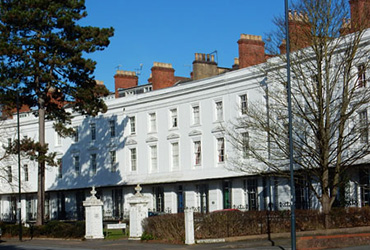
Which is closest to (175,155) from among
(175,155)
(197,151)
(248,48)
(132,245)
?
(175,155)

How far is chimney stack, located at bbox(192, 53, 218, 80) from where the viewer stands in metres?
61.7

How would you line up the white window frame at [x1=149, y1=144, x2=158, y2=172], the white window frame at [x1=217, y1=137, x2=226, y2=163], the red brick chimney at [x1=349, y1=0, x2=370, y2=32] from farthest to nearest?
the white window frame at [x1=149, y1=144, x2=158, y2=172] < the white window frame at [x1=217, y1=137, x2=226, y2=163] < the red brick chimney at [x1=349, y1=0, x2=370, y2=32]

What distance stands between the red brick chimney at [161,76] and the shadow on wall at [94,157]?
4.42 m

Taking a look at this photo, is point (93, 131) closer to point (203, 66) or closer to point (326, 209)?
point (203, 66)

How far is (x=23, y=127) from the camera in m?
75.9

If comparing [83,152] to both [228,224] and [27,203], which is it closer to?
[27,203]

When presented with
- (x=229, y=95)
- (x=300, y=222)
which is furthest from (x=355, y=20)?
(x=229, y=95)

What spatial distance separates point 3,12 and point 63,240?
1605 cm

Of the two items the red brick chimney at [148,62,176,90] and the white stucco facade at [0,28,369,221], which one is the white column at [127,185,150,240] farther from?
the red brick chimney at [148,62,176,90]

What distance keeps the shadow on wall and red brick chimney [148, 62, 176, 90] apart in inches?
174

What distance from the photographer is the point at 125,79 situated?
72750mm

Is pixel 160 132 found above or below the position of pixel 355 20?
below

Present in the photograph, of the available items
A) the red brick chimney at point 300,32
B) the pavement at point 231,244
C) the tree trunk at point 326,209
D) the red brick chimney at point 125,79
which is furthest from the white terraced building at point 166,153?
the pavement at point 231,244

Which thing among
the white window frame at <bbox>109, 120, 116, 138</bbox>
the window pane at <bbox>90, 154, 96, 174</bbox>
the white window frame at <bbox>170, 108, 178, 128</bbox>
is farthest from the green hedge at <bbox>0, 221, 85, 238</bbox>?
the window pane at <bbox>90, 154, 96, 174</bbox>
